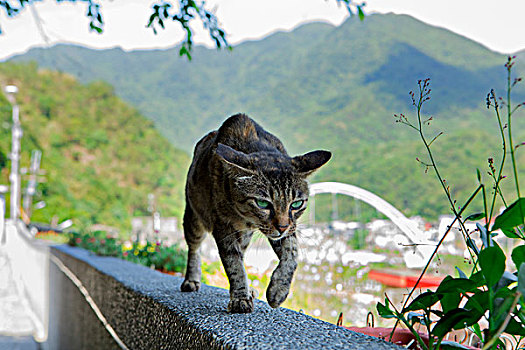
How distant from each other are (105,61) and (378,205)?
49993 mm

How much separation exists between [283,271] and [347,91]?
21343 mm

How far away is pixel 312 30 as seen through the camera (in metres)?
36.8

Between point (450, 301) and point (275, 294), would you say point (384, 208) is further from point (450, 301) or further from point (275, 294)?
point (450, 301)

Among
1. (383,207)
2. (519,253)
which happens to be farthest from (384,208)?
(519,253)

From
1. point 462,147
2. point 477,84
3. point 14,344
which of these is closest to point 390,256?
point 14,344

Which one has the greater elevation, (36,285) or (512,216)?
(512,216)

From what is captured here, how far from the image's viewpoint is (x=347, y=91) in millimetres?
22188

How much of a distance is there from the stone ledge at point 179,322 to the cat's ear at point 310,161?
18.8 inches

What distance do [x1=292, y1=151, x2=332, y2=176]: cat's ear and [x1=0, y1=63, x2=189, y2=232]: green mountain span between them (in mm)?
31657

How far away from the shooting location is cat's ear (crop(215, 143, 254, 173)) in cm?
156

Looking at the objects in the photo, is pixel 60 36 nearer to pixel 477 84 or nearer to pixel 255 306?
pixel 255 306

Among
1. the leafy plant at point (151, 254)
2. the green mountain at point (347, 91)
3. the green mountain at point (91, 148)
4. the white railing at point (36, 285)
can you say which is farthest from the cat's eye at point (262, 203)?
the green mountain at point (91, 148)

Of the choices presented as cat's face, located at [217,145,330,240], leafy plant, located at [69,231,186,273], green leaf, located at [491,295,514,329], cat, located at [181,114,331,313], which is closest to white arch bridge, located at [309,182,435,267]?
leafy plant, located at [69,231,186,273]

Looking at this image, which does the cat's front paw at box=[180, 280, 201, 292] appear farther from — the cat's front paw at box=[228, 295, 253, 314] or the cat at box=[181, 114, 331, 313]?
the cat's front paw at box=[228, 295, 253, 314]
